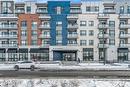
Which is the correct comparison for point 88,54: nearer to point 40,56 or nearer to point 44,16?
point 40,56

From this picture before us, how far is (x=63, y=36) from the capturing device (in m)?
75.6

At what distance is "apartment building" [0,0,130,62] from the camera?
75.2m

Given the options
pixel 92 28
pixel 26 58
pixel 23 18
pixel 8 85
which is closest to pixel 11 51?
pixel 26 58

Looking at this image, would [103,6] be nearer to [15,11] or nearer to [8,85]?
[15,11]

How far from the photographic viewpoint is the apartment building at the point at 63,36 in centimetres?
7519

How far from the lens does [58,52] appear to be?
75.4 m

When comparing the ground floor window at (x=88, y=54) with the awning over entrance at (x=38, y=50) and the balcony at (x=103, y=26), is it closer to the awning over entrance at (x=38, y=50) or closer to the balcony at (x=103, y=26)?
the balcony at (x=103, y=26)

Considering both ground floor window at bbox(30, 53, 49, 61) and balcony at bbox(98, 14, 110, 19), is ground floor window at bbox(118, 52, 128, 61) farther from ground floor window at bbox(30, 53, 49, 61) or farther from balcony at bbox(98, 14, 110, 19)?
ground floor window at bbox(30, 53, 49, 61)

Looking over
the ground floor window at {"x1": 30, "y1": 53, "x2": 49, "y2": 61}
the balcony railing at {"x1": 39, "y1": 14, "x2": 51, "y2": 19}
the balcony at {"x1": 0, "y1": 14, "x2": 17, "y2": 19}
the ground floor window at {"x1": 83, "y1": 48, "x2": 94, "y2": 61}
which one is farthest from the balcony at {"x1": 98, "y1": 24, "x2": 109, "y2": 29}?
the balcony at {"x1": 0, "y1": 14, "x2": 17, "y2": 19}

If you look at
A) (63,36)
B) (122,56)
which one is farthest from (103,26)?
(63,36)

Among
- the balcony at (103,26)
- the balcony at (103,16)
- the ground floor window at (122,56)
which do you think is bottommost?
the ground floor window at (122,56)

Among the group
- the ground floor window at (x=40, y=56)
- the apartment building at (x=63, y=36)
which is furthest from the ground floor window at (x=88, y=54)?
the ground floor window at (x=40, y=56)

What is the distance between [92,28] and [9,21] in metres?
21.0

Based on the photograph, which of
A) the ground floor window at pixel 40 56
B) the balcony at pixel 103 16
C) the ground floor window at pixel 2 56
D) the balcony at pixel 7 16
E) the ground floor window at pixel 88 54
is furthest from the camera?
the balcony at pixel 7 16
